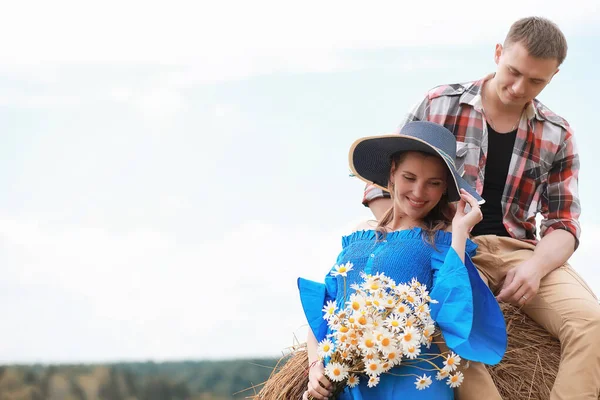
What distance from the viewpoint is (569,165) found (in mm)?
4891

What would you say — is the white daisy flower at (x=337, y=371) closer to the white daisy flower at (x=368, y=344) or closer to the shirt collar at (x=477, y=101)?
the white daisy flower at (x=368, y=344)

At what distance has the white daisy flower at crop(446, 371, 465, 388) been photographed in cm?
350

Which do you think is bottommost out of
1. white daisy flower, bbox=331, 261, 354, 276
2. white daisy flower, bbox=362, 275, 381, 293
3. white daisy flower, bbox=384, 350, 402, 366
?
white daisy flower, bbox=384, 350, 402, 366

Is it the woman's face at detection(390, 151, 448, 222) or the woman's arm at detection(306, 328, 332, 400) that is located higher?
the woman's face at detection(390, 151, 448, 222)

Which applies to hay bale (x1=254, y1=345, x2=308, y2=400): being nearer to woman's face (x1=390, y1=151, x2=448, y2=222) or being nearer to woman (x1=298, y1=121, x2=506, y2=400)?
woman (x1=298, y1=121, x2=506, y2=400)

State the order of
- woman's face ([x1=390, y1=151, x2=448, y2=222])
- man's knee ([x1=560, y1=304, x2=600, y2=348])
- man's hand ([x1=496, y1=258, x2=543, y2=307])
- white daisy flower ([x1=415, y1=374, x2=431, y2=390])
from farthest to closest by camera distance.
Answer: man's hand ([x1=496, y1=258, x2=543, y2=307]) < man's knee ([x1=560, y1=304, x2=600, y2=348]) < woman's face ([x1=390, y1=151, x2=448, y2=222]) < white daisy flower ([x1=415, y1=374, x2=431, y2=390])

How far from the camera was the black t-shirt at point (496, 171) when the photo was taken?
4.74m

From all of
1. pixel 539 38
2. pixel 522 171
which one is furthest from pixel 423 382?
pixel 539 38

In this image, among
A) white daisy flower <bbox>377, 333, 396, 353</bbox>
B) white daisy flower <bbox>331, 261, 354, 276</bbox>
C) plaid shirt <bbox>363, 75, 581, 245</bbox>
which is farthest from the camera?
plaid shirt <bbox>363, 75, 581, 245</bbox>

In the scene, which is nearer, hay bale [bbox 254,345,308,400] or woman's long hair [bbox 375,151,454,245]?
woman's long hair [bbox 375,151,454,245]

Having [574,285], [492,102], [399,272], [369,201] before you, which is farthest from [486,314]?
[492,102]

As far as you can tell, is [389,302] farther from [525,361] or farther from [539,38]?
[539,38]

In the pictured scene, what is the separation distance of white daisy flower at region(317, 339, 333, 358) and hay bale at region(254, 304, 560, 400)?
705 mm

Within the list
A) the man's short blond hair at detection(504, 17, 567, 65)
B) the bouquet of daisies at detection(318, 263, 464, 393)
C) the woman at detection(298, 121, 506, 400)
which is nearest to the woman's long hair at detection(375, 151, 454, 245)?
the woman at detection(298, 121, 506, 400)
